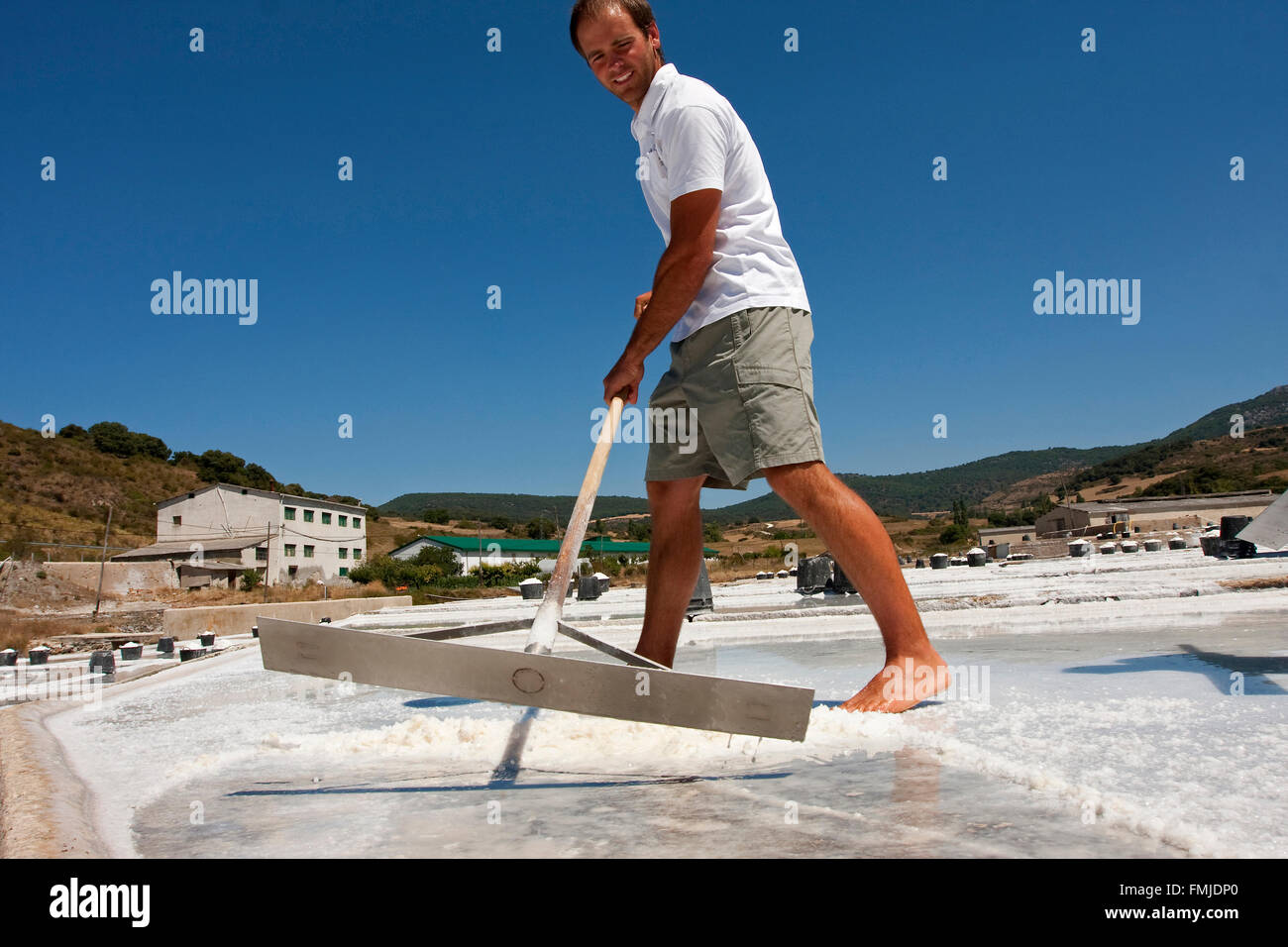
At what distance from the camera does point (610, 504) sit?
335 ft

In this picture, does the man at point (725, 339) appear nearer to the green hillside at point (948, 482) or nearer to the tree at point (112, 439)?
the tree at point (112, 439)

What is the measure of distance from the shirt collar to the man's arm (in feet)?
1.05

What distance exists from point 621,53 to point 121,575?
140ft

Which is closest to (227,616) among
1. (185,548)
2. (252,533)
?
(185,548)

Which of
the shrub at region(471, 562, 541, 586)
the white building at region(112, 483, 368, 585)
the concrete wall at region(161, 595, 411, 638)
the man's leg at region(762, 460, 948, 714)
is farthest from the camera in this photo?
the white building at region(112, 483, 368, 585)

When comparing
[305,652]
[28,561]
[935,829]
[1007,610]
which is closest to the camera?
[935,829]

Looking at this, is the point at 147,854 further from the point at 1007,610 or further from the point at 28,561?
the point at 28,561

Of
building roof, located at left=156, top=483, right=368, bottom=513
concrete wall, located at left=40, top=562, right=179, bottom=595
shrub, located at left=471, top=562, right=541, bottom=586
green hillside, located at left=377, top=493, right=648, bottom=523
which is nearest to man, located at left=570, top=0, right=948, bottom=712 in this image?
shrub, located at left=471, top=562, right=541, bottom=586

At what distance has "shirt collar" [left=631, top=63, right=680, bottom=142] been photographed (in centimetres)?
211

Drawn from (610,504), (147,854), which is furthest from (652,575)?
(610,504)

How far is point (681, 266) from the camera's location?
198cm

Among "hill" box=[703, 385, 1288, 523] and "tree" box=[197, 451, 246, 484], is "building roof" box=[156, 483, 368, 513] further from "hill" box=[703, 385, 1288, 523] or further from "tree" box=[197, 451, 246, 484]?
"hill" box=[703, 385, 1288, 523]

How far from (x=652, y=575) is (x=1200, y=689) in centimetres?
133

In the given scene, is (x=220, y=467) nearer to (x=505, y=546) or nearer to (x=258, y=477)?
(x=258, y=477)
